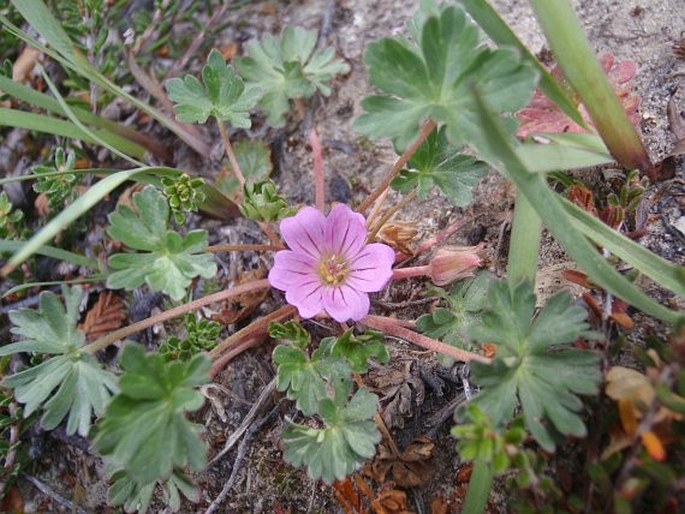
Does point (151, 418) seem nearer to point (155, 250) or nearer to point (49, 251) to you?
point (155, 250)

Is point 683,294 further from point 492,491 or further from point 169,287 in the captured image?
point 169,287

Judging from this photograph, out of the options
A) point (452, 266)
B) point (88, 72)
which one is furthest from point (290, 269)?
point (88, 72)

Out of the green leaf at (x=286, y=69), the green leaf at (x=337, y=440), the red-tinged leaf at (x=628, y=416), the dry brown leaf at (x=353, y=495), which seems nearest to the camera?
the red-tinged leaf at (x=628, y=416)

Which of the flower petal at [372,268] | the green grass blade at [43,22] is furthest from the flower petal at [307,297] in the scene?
the green grass blade at [43,22]

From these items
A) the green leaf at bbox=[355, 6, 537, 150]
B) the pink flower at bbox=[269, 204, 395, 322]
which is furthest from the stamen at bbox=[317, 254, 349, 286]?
the green leaf at bbox=[355, 6, 537, 150]

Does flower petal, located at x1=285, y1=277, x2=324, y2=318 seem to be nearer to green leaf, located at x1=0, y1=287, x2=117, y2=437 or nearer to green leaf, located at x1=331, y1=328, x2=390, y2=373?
green leaf, located at x1=331, y1=328, x2=390, y2=373

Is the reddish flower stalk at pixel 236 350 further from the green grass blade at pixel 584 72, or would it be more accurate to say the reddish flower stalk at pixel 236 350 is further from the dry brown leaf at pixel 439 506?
the green grass blade at pixel 584 72
